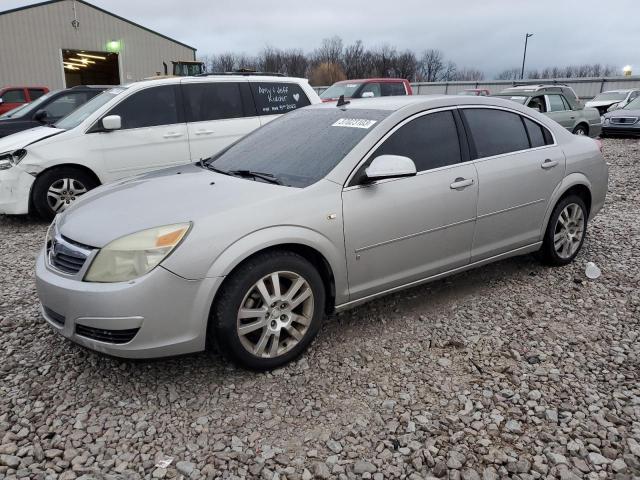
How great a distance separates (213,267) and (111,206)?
0.91 meters

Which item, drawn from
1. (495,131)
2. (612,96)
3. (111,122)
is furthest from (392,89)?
(612,96)

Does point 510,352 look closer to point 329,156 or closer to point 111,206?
point 329,156

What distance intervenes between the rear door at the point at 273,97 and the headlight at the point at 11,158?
3.08 m

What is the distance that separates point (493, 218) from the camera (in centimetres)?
403

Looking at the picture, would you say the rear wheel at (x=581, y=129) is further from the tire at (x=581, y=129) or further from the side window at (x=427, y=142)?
the side window at (x=427, y=142)

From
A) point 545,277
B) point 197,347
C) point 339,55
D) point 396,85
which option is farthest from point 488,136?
point 339,55

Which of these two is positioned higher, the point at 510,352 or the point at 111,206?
the point at 111,206

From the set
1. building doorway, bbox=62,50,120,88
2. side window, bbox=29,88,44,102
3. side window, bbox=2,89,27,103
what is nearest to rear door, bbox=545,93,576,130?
side window, bbox=29,88,44,102

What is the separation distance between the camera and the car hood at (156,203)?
292 cm

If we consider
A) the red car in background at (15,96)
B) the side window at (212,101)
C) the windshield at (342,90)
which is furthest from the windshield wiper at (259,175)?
the red car in background at (15,96)

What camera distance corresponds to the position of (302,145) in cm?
375

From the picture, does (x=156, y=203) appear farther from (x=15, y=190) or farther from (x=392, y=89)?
(x=392, y=89)

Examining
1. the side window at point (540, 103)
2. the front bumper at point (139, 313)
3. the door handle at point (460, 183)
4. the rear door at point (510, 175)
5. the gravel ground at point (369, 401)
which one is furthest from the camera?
the side window at point (540, 103)

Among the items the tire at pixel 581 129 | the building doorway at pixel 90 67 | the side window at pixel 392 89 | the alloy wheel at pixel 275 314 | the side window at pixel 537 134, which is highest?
the building doorway at pixel 90 67
